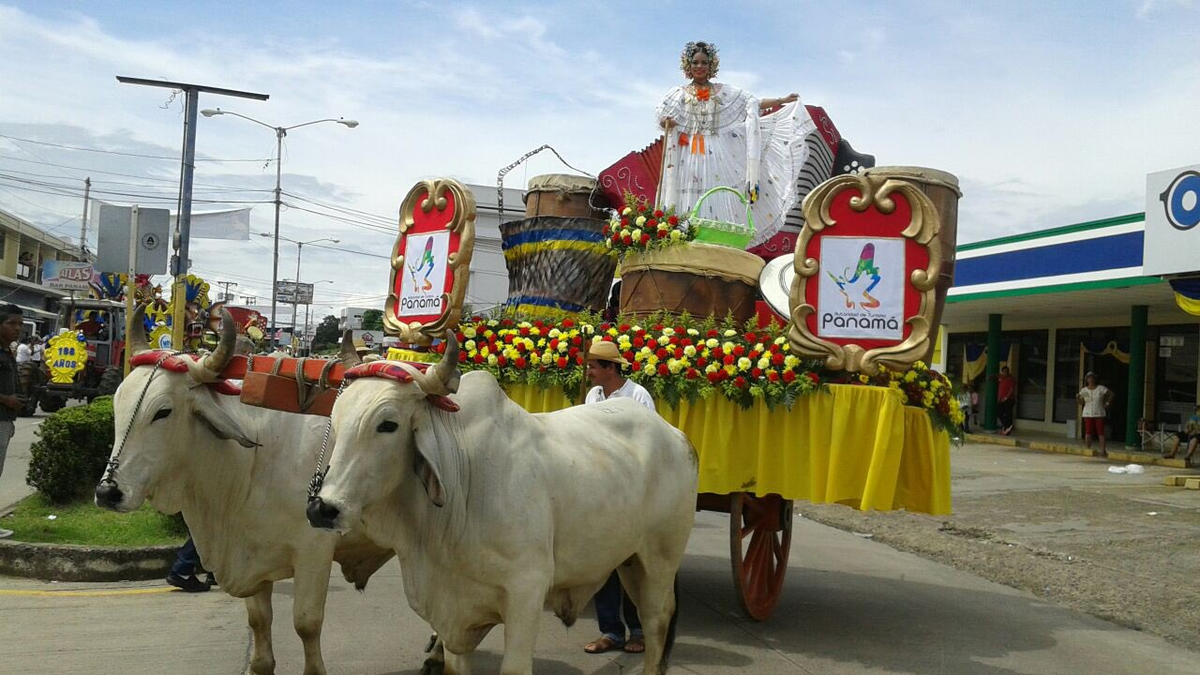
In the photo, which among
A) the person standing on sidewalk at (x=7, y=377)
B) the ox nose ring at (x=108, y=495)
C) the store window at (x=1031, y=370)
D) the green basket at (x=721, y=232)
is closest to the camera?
the ox nose ring at (x=108, y=495)

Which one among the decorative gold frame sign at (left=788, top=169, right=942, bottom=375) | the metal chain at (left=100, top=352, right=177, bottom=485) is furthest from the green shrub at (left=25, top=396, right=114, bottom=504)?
the decorative gold frame sign at (left=788, top=169, right=942, bottom=375)

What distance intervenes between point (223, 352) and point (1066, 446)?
2004 centimetres

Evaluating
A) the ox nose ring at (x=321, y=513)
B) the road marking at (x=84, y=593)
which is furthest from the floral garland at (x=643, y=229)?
the road marking at (x=84, y=593)

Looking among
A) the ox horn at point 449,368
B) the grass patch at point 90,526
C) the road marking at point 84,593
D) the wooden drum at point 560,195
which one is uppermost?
the wooden drum at point 560,195

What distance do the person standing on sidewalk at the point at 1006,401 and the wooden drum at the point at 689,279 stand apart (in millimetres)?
19240

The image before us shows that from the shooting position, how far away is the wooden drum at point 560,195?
309 inches

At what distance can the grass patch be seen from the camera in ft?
25.7

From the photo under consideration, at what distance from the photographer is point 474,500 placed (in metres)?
4.00

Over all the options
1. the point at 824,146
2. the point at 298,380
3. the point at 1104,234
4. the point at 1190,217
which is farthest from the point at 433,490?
the point at 1104,234

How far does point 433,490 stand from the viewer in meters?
3.81

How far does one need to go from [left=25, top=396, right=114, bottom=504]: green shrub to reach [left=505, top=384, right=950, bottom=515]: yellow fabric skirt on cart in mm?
5611

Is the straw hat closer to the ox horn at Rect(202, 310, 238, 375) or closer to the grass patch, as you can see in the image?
the ox horn at Rect(202, 310, 238, 375)

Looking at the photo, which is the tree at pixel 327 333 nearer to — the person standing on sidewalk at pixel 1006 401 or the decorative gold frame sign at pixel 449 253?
the person standing on sidewalk at pixel 1006 401

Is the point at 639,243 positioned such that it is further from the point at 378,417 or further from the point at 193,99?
the point at 193,99
